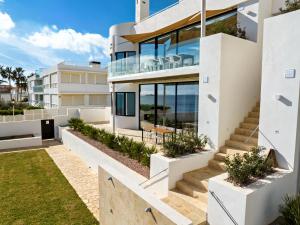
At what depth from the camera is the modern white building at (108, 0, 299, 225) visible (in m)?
6.25

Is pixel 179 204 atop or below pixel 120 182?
below

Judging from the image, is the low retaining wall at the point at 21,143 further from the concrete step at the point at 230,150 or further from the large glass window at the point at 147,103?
the concrete step at the point at 230,150

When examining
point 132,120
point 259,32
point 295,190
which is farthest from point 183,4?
point 295,190

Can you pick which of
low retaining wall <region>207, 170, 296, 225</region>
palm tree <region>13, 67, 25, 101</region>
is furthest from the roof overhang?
palm tree <region>13, 67, 25, 101</region>

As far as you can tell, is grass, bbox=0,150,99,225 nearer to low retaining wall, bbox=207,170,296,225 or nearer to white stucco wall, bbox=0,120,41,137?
low retaining wall, bbox=207,170,296,225

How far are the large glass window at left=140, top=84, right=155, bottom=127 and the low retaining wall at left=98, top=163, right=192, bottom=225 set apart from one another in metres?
10.2

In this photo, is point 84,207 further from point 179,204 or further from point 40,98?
point 40,98

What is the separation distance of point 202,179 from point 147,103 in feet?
37.8

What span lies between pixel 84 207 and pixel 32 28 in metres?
22.2

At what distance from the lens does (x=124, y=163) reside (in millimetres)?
10266

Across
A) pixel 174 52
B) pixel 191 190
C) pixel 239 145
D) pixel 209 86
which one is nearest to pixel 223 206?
pixel 191 190

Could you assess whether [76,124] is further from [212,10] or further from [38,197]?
[212,10]

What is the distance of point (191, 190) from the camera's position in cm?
670

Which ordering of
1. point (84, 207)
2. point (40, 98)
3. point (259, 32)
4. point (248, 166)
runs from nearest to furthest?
1. point (248, 166)
2. point (84, 207)
3. point (259, 32)
4. point (40, 98)
